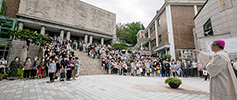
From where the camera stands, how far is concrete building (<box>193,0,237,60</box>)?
351 inches

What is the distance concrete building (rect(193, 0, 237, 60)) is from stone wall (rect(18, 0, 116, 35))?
23.1 metres

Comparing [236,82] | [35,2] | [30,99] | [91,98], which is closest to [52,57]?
[30,99]

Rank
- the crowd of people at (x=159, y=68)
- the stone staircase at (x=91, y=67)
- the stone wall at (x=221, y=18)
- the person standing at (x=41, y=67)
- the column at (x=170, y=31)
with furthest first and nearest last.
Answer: the column at (x=170, y=31), the stone staircase at (x=91, y=67), the crowd of people at (x=159, y=68), the stone wall at (x=221, y=18), the person standing at (x=41, y=67)

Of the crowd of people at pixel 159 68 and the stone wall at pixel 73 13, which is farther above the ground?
the stone wall at pixel 73 13

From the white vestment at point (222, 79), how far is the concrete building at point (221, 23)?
29.6ft

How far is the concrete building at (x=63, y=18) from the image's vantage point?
66.3ft

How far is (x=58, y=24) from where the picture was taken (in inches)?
923

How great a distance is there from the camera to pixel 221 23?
1030 cm

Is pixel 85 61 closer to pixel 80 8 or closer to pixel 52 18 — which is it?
pixel 52 18

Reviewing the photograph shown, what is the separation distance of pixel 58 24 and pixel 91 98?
2435 centimetres

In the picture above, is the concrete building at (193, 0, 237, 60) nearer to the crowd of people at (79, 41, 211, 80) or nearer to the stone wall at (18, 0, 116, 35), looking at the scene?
the crowd of people at (79, 41, 211, 80)

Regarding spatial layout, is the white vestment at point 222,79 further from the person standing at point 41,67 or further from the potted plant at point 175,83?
the person standing at point 41,67

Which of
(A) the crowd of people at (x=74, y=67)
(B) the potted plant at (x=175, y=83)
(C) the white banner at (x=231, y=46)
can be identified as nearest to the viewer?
(B) the potted plant at (x=175, y=83)

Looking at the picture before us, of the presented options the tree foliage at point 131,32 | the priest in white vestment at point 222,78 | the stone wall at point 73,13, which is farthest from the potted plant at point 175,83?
the tree foliage at point 131,32
